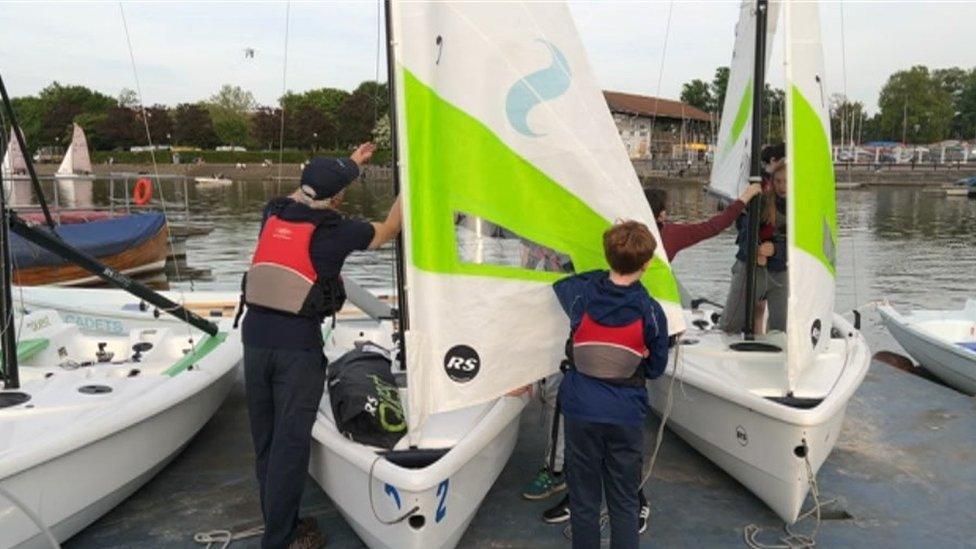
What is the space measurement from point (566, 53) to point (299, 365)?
1859 millimetres

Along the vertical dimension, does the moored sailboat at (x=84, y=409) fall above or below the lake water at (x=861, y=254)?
above

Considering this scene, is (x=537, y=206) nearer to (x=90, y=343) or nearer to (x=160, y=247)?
(x=90, y=343)

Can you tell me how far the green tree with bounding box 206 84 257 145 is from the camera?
90938mm

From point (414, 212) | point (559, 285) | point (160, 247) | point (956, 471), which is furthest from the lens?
point (160, 247)

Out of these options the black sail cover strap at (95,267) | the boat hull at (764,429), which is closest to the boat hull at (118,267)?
the black sail cover strap at (95,267)

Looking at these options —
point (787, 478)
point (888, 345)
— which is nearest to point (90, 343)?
point (787, 478)

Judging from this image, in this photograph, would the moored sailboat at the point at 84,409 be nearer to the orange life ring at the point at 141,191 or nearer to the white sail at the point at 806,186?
the white sail at the point at 806,186

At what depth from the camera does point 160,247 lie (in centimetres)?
1906

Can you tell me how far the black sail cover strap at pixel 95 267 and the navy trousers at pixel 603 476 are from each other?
9.92 feet

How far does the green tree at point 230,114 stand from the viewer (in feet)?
298

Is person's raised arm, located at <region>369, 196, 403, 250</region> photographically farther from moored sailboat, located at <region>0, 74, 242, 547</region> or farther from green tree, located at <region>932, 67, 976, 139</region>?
green tree, located at <region>932, 67, 976, 139</region>

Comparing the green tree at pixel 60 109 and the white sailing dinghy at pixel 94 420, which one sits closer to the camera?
the white sailing dinghy at pixel 94 420

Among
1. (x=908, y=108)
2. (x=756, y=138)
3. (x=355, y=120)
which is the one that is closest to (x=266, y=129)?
(x=355, y=120)

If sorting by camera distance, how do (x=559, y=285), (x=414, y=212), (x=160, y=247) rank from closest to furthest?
(x=414, y=212)
(x=559, y=285)
(x=160, y=247)
